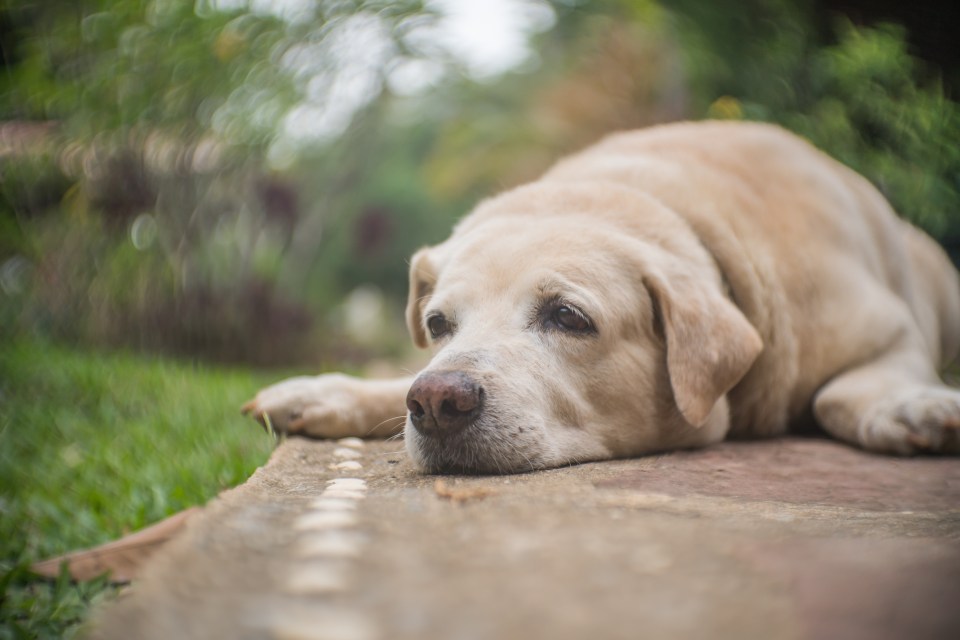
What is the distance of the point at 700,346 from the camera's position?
7.86 feet

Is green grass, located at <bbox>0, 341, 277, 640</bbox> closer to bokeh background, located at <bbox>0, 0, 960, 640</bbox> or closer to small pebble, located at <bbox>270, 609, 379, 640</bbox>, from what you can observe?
bokeh background, located at <bbox>0, 0, 960, 640</bbox>

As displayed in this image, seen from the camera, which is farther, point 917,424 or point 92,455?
point 92,455

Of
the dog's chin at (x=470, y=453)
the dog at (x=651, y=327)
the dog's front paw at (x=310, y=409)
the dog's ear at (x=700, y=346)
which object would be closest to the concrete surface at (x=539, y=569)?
Answer: the dog's chin at (x=470, y=453)

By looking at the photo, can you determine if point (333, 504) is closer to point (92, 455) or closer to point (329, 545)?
point (329, 545)

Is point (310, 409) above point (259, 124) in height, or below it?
below

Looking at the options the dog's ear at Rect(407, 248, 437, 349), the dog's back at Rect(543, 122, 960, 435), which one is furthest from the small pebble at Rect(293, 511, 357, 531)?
the dog's back at Rect(543, 122, 960, 435)

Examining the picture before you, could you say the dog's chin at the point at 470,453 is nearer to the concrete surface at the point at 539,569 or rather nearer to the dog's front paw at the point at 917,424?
the concrete surface at the point at 539,569

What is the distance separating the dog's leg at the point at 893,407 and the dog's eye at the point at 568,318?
3.52ft

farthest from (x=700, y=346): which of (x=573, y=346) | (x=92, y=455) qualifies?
(x=92, y=455)

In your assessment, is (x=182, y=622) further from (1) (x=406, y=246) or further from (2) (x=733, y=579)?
(1) (x=406, y=246)

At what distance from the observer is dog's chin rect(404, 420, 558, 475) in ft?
6.63

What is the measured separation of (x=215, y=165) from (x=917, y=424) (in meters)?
5.93

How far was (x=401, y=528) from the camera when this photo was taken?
1241mm

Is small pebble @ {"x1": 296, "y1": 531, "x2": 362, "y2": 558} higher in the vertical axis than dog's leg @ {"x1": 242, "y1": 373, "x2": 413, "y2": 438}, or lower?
higher
